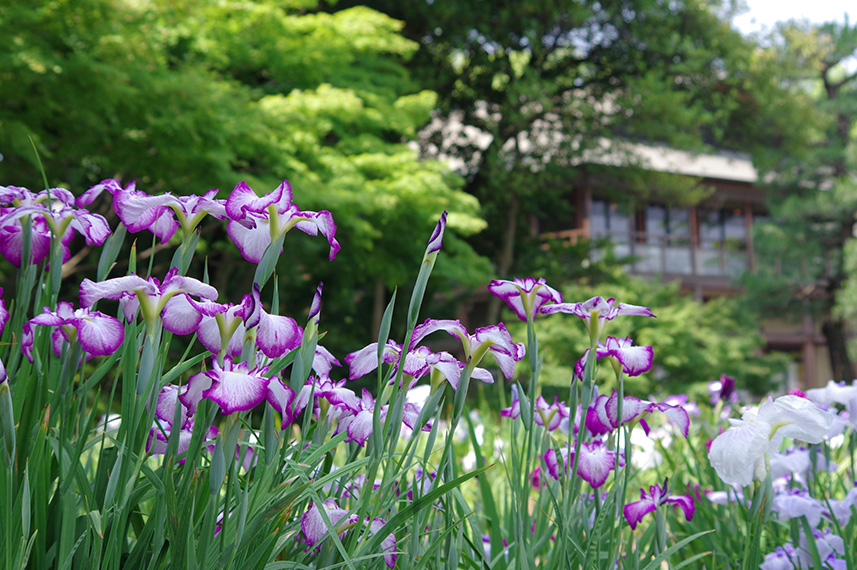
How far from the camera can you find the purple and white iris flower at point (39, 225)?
108 cm

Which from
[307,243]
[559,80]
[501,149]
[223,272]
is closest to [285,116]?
[307,243]

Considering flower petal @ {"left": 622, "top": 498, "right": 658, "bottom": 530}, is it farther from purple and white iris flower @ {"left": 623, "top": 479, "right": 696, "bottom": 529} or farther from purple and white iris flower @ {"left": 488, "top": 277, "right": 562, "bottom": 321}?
purple and white iris flower @ {"left": 488, "top": 277, "right": 562, "bottom": 321}

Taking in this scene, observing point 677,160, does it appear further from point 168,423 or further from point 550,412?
point 168,423

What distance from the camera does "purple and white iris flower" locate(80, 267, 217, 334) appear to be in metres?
0.85

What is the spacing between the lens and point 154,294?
2.82 feet

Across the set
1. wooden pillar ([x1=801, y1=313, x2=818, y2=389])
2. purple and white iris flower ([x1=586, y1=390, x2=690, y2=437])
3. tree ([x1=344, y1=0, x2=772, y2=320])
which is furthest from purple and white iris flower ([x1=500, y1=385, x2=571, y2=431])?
wooden pillar ([x1=801, y1=313, x2=818, y2=389])

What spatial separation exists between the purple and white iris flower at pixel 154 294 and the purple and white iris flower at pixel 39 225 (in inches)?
11.0

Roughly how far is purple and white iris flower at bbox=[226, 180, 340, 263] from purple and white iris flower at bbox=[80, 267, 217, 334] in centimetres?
10

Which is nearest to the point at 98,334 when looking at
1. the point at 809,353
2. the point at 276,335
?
the point at 276,335

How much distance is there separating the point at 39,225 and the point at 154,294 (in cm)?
52

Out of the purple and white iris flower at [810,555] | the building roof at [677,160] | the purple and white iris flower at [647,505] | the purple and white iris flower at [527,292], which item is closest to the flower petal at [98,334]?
the purple and white iris flower at [527,292]

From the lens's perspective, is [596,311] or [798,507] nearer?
[596,311]

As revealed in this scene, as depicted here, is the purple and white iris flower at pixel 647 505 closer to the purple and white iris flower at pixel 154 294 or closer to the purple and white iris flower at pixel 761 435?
the purple and white iris flower at pixel 761 435

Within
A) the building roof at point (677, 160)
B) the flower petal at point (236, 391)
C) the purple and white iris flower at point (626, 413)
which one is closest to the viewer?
the flower petal at point (236, 391)
